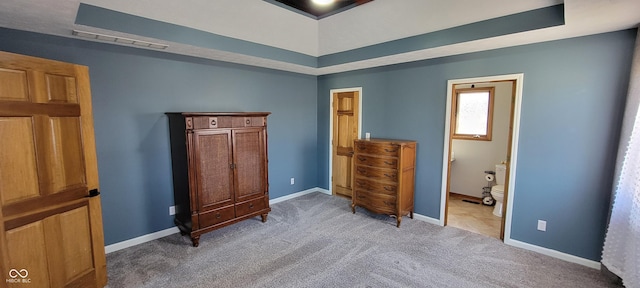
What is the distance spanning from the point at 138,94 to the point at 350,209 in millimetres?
3180

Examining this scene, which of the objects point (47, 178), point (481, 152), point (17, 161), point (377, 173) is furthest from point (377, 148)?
point (17, 161)

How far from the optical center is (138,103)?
2.89 meters

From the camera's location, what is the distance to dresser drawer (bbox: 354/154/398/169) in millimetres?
3451

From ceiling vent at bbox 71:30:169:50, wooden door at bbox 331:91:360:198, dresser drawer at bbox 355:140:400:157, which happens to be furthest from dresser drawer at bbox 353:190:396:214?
ceiling vent at bbox 71:30:169:50

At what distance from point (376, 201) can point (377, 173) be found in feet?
1.29

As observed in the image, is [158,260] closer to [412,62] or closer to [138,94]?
[138,94]

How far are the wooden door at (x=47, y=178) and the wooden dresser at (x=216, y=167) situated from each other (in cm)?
85

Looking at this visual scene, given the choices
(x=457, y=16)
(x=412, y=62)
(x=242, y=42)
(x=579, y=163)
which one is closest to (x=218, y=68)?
→ (x=242, y=42)

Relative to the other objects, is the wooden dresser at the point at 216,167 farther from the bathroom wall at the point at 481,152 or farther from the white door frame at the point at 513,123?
the bathroom wall at the point at 481,152

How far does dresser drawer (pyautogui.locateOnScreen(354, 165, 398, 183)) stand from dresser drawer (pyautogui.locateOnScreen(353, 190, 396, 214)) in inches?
9.3

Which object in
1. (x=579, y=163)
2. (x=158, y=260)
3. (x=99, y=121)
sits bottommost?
(x=158, y=260)

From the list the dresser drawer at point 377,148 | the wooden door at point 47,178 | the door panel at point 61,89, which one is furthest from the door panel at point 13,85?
the dresser drawer at point 377,148

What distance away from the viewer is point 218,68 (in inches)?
139

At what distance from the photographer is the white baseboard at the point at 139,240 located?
2.81m
